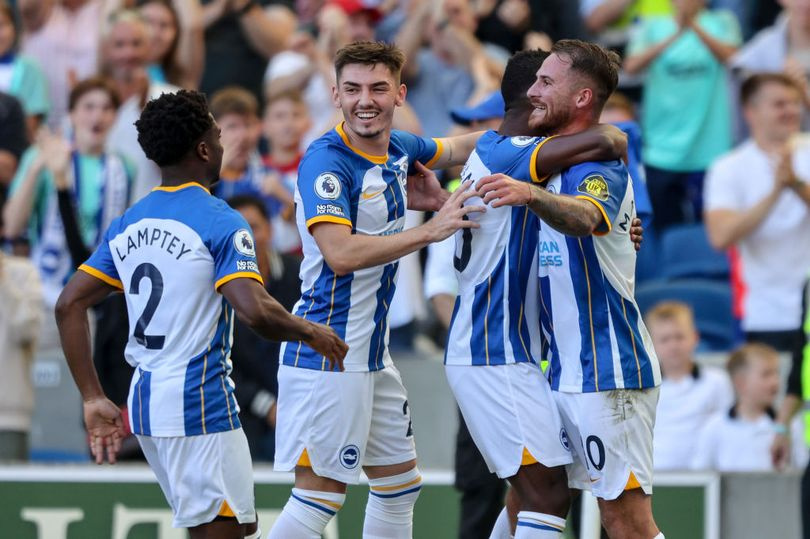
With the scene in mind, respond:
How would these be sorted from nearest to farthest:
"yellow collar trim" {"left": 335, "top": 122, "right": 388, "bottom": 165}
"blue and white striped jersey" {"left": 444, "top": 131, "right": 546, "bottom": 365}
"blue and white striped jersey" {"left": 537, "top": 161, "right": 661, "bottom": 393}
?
"blue and white striped jersey" {"left": 537, "top": 161, "right": 661, "bottom": 393}
"blue and white striped jersey" {"left": 444, "top": 131, "right": 546, "bottom": 365}
"yellow collar trim" {"left": 335, "top": 122, "right": 388, "bottom": 165}

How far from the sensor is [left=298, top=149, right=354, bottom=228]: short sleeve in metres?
5.95

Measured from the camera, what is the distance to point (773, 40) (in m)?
11.2

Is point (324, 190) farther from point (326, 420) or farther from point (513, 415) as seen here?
point (513, 415)

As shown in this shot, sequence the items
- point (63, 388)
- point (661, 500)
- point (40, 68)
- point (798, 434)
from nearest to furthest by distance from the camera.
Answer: point (661, 500) → point (798, 434) → point (63, 388) → point (40, 68)

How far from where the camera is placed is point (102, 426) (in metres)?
5.99

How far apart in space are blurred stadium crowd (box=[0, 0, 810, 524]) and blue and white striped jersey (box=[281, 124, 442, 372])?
1.60 meters

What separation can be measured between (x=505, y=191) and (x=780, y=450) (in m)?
3.61

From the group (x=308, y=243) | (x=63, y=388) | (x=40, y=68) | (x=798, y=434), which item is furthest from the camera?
(x=40, y=68)

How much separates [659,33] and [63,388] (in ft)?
17.0

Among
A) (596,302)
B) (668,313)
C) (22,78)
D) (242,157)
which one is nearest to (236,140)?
(242,157)

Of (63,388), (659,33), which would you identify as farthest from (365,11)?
(63,388)

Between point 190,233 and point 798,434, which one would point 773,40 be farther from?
point 190,233

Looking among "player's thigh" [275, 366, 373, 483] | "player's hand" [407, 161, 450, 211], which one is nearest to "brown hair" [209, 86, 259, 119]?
"player's hand" [407, 161, 450, 211]

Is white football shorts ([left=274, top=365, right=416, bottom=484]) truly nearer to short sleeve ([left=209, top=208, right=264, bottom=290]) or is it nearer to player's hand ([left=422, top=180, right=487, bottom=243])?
short sleeve ([left=209, top=208, right=264, bottom=290])
